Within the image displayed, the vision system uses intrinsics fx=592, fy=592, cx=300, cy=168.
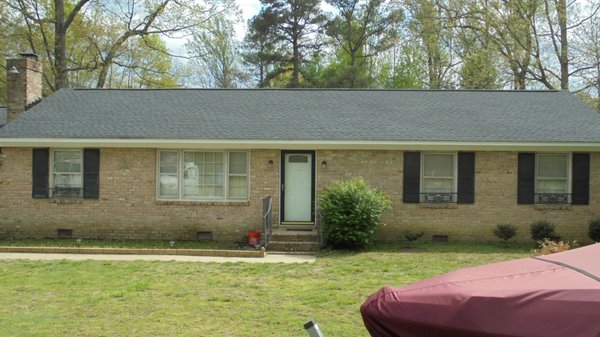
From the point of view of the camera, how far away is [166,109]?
17.9 m

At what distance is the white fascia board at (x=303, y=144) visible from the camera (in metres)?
15.2

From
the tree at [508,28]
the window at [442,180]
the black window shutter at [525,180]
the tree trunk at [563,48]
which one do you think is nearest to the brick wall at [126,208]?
the window at [442,180]

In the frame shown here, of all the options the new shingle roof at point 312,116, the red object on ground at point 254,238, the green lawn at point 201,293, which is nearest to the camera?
the green lawn at point 201,293

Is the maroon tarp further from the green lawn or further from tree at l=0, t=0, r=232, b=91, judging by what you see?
tree at l=0, t=0, r=232, b=91

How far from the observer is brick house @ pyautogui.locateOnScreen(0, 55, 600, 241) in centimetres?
1549

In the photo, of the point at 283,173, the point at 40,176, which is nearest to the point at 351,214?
the point at 283,173

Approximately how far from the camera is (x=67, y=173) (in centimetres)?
1611

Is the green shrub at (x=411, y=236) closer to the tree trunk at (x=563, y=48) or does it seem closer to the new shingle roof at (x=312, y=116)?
the new shingle roof at (x=312, y=116)

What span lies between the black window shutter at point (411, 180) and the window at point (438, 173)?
0.22 meters

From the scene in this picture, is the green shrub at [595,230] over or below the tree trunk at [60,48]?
below

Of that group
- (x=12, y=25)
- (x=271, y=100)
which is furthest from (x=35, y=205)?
(x=12, y=25)

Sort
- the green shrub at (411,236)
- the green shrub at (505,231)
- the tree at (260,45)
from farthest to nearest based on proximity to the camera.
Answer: the tree at (260,45) → the green shrub at (505,231) → the green shrub at (411,236)

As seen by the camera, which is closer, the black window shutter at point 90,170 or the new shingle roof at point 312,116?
the new shingle roof at point 312,116

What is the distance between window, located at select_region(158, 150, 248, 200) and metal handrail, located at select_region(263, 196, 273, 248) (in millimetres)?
1051
